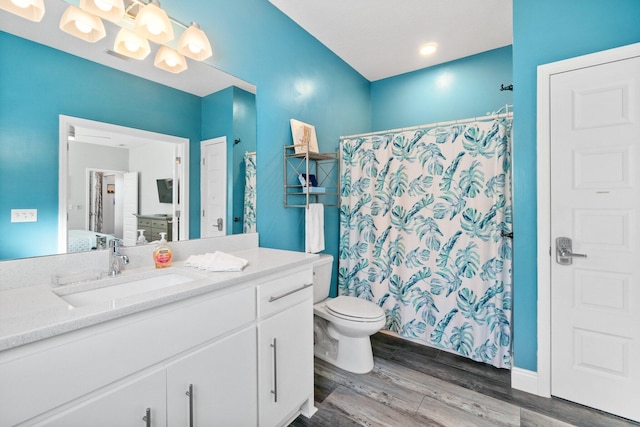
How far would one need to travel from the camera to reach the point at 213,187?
175cm

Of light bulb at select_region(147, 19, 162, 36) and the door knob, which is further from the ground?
light bulb at select_region(147, 19, 162, 36)

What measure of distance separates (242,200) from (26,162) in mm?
1023

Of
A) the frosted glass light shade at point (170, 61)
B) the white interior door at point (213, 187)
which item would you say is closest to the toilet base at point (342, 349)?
the white interior door at point (213, 187)

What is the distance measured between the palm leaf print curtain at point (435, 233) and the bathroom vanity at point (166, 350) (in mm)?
1119

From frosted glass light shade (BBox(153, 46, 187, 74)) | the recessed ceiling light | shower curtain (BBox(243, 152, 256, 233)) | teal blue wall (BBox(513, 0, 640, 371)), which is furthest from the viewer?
the recessed ceiling light

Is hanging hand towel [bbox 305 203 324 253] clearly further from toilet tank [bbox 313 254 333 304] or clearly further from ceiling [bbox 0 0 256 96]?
ceiling [bbox 0 0 256 96]

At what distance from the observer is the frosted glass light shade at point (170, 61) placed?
147 centimetres

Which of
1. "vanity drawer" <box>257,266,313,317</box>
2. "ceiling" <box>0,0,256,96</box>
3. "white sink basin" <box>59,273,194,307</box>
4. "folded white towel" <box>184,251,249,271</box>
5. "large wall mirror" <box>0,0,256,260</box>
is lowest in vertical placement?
"vanity drawer" <box>257,266,313,317</box>

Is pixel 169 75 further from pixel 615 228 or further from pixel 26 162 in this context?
pixel 615 228

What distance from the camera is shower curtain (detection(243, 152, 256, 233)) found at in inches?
76.2

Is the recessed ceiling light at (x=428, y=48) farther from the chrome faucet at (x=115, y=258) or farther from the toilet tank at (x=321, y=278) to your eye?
the chrome faucet at (x=115, y=258)

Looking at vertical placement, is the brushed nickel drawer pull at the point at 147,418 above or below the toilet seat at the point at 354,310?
above

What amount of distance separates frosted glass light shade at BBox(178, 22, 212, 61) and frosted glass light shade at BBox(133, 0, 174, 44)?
118mm

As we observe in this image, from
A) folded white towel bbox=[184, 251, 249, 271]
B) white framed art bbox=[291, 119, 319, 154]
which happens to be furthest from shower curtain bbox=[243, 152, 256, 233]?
folded white towel bbox=[184, 251, 249, 271]
